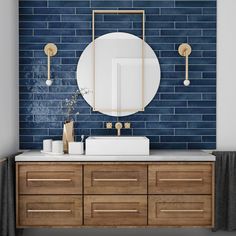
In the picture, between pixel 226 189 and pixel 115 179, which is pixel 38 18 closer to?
pixel 115 179

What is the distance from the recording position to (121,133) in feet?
13.0

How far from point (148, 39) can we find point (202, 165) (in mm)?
1337

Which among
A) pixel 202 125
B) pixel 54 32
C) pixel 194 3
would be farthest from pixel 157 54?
pixel 54 32

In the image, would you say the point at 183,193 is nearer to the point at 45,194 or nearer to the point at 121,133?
the point at 121,133

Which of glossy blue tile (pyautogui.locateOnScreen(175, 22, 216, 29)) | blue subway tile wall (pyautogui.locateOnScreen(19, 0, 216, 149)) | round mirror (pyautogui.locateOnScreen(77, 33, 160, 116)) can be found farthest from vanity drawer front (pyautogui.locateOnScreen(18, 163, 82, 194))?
glossy blue tile (pyautogui.locateOnScreen(175, 22, 216, 29))

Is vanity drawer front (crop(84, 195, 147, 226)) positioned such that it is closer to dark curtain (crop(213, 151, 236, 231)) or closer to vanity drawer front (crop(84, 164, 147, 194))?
vanity drawer front (crop(84, 164, 147, 194))

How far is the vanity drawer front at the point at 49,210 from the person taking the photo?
341 centimetres

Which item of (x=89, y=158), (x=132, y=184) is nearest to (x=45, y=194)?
(x=89, y=158)

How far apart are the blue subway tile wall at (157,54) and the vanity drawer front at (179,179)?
0.57 meters

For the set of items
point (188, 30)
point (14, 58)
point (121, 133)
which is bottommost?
point (121, 133)

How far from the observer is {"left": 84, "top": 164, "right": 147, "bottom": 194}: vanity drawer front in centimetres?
340

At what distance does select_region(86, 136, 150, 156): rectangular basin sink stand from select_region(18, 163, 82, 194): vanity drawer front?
201 mm

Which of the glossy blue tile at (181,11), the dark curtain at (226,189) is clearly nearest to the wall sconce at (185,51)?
the glossy blue tile at (181,11)

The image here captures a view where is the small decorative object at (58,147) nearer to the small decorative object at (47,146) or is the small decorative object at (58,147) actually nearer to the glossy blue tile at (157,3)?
the small decorative object at (47,146)
